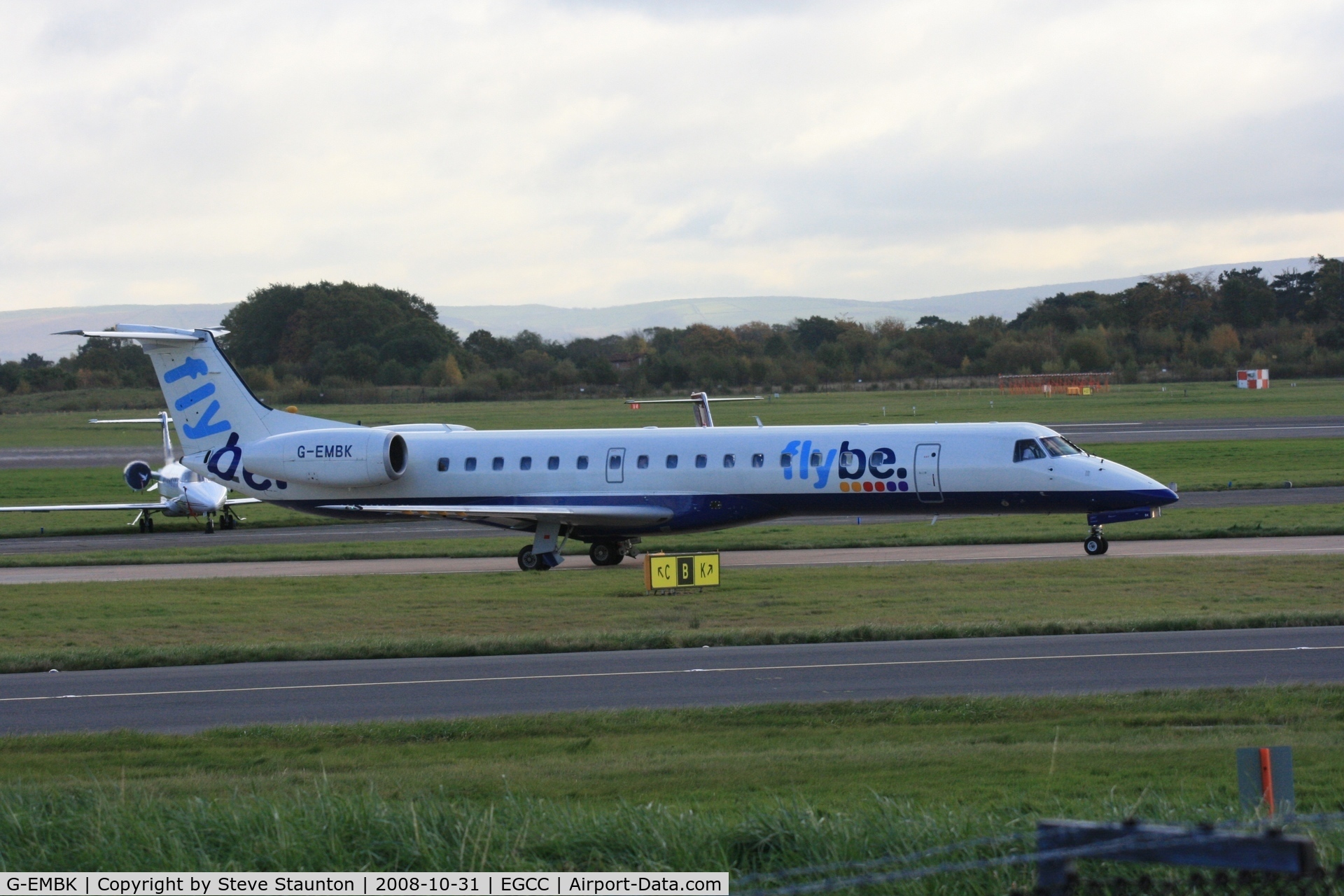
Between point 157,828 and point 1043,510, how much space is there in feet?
78.5

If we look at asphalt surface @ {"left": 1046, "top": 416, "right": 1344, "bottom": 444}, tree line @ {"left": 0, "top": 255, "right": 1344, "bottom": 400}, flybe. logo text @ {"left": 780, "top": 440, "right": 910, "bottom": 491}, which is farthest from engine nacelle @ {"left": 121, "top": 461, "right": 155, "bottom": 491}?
tree line @ {"left": 0, "top": 255, "right": 1344, "bottom": 400}

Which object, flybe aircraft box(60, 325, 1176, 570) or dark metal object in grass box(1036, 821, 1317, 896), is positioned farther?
flybe aircraft box(60, 325, 1176, 570)

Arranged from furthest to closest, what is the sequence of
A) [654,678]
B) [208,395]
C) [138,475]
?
[138,475]
[208,395]
[654,678]

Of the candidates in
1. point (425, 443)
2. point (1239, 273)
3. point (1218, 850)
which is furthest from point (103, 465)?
point (1239, 273)

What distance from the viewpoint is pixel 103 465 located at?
73.2m

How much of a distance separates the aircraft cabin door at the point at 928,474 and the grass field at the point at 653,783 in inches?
585

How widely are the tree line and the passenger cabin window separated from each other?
261ft

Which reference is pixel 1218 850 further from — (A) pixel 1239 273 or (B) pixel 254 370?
(A) pixel 1239 273

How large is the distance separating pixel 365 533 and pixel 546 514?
12903 mm

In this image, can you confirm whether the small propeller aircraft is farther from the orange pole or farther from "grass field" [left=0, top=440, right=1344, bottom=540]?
the orange pole

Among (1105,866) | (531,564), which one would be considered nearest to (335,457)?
(531,564)

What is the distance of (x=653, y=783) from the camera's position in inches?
460

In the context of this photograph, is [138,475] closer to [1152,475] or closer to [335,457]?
[335,457]

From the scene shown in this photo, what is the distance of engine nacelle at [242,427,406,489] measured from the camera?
33.2 metres
